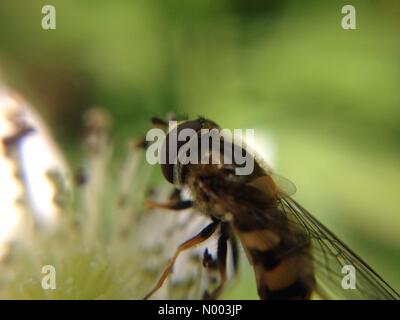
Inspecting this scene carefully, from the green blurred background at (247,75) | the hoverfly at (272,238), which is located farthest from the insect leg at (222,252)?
the green blurred background at (247,75)

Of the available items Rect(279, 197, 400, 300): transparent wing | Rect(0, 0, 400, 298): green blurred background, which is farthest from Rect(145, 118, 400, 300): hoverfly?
Rect(0, 0, 400, 298): green blurred background

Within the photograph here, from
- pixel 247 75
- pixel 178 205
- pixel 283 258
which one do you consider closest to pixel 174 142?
pixel 178 205

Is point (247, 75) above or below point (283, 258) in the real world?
above

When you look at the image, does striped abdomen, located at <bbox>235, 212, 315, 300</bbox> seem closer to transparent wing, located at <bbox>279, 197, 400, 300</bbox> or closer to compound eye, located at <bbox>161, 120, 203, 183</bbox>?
transparent wing, located at <bbox>279, 197, 400, 300</bbox>

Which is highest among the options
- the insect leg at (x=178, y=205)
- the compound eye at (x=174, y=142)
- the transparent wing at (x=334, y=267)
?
the compound eye at (x=174, y=142)

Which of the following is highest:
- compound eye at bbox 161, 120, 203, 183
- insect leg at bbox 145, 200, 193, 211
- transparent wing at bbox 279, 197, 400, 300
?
compound eye at bbox 161, 120, 203, 183

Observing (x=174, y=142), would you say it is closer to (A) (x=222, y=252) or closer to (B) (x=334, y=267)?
(A) (x=222, y=252)

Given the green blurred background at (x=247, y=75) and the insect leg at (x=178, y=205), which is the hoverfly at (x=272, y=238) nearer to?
the insect leg at (x=178, y=205)
